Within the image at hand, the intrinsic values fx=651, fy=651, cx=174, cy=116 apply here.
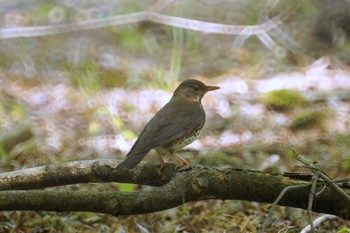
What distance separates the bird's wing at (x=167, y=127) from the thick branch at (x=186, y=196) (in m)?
0.30

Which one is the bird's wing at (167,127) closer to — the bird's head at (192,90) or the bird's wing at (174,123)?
the bird's wing at (174,123)

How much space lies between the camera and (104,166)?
477 centimetres

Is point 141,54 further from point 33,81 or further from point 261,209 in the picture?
point 261,209

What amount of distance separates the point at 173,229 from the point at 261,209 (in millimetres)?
814

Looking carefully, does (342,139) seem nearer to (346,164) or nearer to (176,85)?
(346,164)

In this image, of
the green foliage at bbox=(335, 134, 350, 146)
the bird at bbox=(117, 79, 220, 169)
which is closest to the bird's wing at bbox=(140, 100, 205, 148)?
the bird at bbox=(117, 79, 220, 169)

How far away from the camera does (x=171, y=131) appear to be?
4.84 metres

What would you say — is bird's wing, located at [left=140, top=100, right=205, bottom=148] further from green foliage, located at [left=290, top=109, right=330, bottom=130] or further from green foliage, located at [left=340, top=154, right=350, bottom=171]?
green foliage, located at [left=290, top=109, right=330, bottom=130]

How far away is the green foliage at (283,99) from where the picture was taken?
7.67 m

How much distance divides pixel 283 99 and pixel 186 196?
379cm

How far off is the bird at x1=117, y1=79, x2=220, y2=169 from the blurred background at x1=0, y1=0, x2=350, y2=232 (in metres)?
0.67

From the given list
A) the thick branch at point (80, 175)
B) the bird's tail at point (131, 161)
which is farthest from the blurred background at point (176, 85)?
the bird's tail at point (131, 161)

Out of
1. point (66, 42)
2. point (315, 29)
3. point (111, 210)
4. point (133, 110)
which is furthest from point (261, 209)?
point (66, 42)

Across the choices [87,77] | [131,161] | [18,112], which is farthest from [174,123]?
[87,77]
